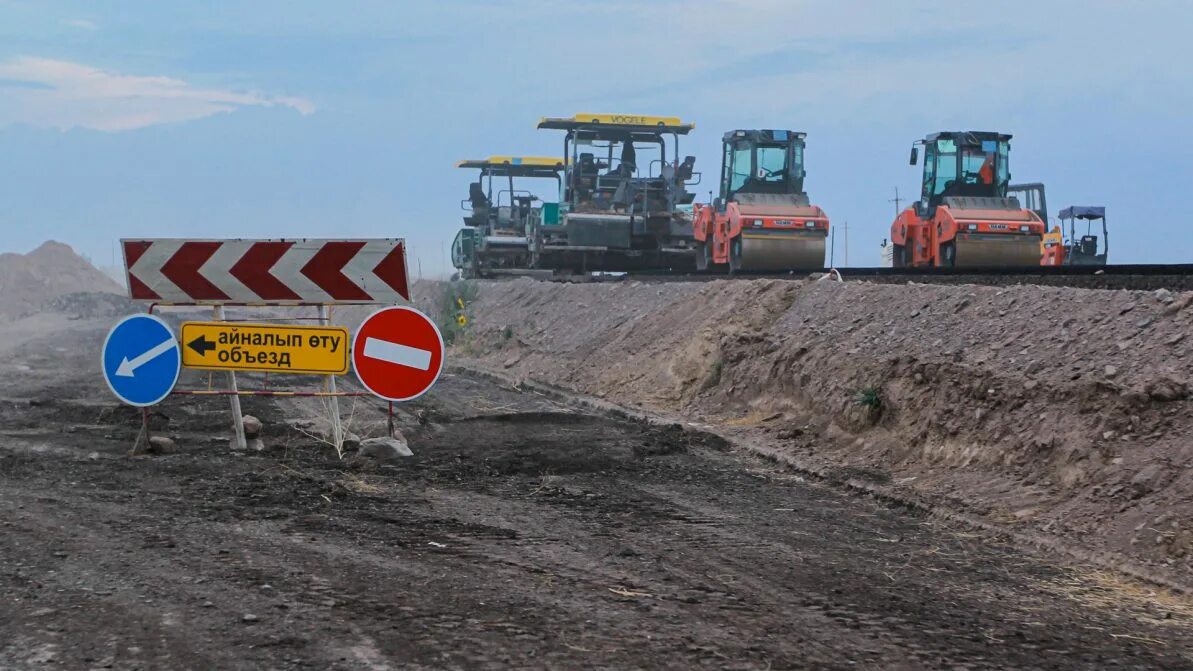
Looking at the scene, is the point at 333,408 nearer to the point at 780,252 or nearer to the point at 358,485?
the point at 358,485

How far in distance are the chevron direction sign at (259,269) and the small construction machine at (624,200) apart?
21.3 metres

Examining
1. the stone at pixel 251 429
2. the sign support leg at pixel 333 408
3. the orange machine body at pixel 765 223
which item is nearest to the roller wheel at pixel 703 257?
the orange machine body at pixel 765 223

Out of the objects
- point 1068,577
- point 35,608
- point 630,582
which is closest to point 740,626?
point 630,582

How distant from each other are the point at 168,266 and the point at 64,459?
5.53ft

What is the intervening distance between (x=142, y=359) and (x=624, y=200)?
23233mm

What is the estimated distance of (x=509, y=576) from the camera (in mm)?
5504

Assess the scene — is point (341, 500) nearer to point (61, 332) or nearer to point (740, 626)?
point (740, 626)

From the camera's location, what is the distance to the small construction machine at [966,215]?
79.6 feet

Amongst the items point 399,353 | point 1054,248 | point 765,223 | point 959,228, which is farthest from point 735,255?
point 399,353

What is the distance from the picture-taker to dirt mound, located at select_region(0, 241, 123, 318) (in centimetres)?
5100

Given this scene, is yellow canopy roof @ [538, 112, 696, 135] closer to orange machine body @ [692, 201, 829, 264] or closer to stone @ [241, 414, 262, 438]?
orange machine body @ [692, 201, 829, 264]

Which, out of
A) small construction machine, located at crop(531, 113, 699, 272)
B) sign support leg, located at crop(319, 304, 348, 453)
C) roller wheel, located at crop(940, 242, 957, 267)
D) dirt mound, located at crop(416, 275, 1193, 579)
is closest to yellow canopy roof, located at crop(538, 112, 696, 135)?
small construction machine, located at crop(531, 113, 699, 272)

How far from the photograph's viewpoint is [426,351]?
960 centimetres

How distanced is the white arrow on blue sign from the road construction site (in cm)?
49
